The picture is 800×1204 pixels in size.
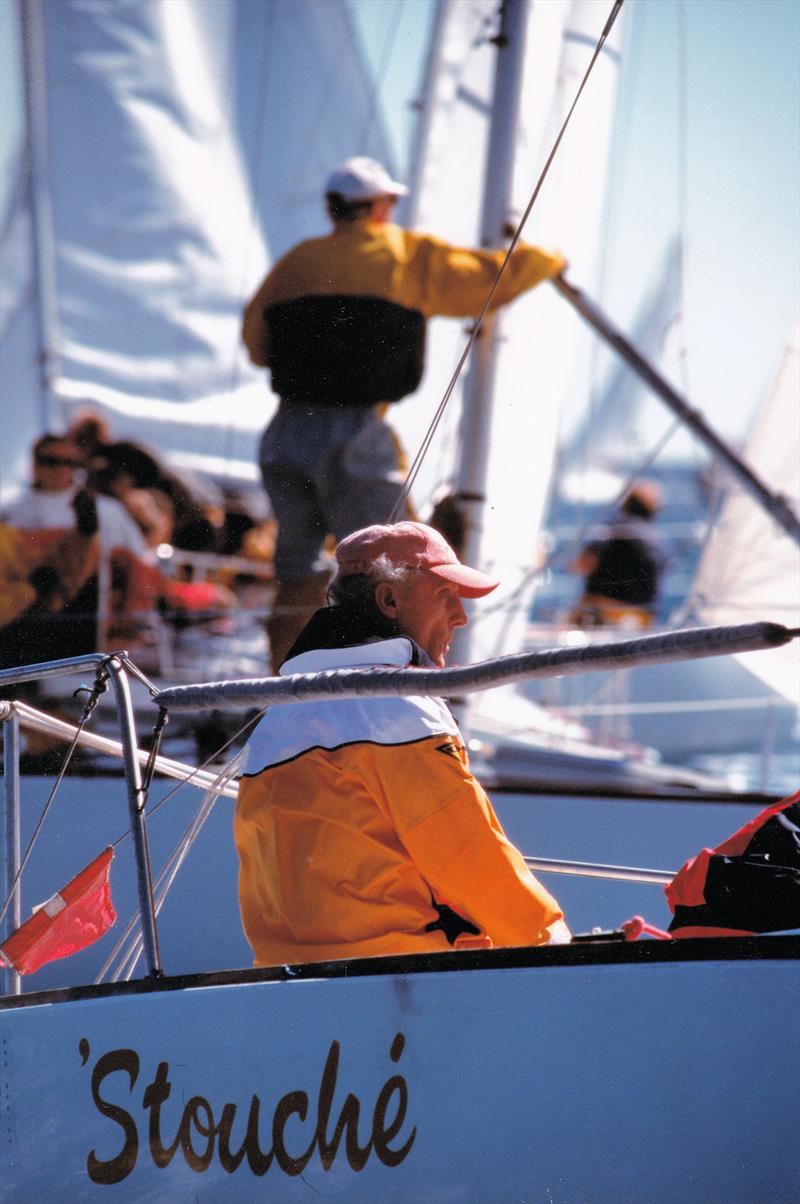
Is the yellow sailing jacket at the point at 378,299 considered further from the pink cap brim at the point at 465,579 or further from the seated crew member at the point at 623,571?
the pink cap brim at the point at 465,579

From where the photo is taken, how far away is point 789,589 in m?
3.67

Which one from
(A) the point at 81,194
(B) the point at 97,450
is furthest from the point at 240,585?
(A) the point at 81,194

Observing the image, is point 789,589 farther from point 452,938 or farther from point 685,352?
point 452,938

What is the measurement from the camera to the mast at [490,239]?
345 cm

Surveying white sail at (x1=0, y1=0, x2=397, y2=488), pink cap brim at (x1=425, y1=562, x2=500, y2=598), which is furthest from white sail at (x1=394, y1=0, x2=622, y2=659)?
pink cap brim at (x1=425, y1=562, x2=500, y2=598)

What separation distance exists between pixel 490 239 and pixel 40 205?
1.78 meters

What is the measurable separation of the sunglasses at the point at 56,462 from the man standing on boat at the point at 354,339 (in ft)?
3.81

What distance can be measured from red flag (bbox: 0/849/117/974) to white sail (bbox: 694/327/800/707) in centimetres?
195

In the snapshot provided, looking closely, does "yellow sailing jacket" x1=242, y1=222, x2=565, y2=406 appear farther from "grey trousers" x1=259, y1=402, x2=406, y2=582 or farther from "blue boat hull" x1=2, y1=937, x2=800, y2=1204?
"blue boat hull" x1=2, y1=937, x2=800, y2=1204

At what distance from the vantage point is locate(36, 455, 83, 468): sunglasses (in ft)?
15.0

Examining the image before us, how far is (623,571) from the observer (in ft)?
14.1

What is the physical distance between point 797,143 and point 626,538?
1.11 metres

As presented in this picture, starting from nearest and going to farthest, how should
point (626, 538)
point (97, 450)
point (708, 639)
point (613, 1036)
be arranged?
point (708, 639) → point (613, 1036) → point (626, 538) → point (97, 450)

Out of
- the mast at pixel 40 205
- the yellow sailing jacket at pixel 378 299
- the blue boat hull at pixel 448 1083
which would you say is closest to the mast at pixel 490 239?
the yellow sailing jacket at pixel 378 299
